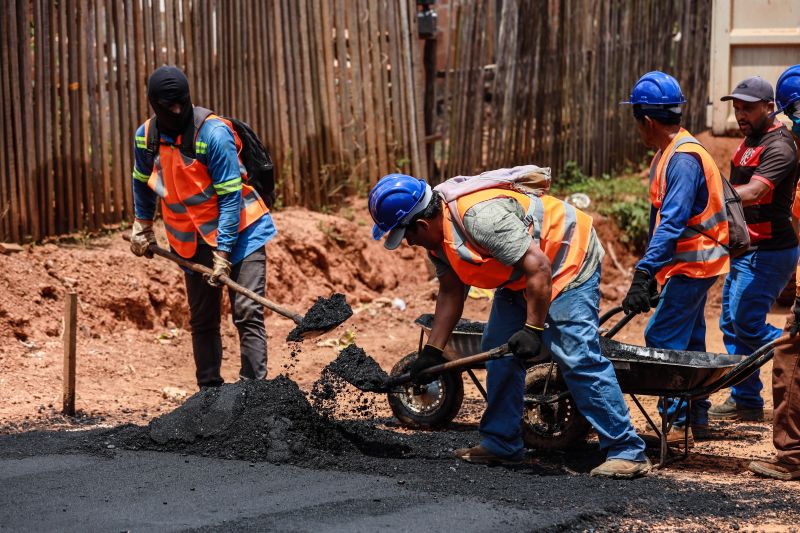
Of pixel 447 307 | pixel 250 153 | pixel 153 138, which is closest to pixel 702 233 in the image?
pixel 447 307

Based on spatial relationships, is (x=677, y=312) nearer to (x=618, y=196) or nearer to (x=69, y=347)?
(x=69, y=347)

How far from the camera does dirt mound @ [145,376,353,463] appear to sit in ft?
19.6

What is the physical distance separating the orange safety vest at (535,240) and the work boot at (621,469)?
90 cm

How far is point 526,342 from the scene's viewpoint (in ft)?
17.9

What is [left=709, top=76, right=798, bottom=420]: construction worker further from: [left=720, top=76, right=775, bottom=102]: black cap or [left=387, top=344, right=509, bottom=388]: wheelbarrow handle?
[left=387, top=344, right=509, bottom=388]: wheelbarrow handle

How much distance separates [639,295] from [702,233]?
65 cm

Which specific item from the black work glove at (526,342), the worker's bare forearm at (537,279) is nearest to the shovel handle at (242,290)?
the black work glove at (526,342)

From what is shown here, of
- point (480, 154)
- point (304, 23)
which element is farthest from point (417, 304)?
point (304, 23)

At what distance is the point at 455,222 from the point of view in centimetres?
550

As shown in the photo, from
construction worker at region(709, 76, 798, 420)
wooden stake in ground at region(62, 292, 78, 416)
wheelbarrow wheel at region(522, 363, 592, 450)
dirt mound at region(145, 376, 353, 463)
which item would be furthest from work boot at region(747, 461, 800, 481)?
wooden stake in ground at region(62, 292, 78, 416)

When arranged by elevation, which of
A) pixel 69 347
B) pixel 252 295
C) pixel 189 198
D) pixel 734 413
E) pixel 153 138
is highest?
pixel 153 138

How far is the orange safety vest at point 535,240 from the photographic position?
549 centimetres

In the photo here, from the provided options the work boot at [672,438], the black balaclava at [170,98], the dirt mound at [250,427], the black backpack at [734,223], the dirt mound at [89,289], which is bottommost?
the work boot at [672,438]

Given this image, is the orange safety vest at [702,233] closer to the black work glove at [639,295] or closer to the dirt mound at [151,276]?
the black work glove at [639,295]
